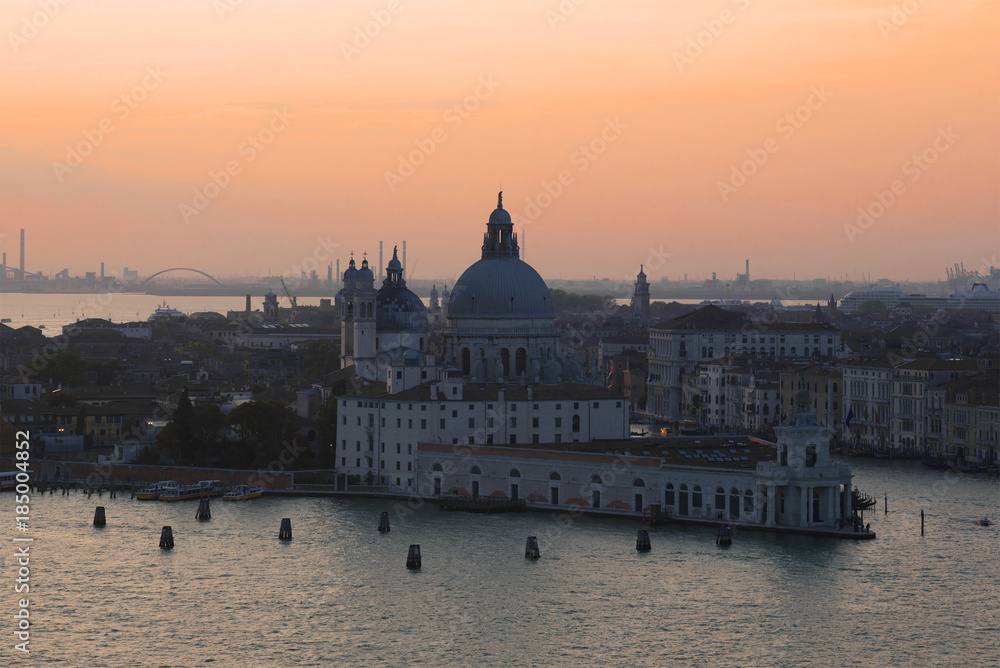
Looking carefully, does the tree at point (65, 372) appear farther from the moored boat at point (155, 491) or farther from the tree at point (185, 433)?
the moored boat at point (155, 491)

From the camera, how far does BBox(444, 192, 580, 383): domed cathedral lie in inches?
2208

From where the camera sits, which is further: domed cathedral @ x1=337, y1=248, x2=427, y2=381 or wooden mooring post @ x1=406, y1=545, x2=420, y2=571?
domed cathedral @ x1=337, y1=248, x2=427, y2=381

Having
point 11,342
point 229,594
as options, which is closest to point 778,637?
point 229,594

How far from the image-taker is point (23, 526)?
1727 inches

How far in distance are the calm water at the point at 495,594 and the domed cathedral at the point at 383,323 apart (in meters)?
15.4

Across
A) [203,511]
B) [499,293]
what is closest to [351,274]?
[499,293]

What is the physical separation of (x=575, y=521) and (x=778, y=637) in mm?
12438

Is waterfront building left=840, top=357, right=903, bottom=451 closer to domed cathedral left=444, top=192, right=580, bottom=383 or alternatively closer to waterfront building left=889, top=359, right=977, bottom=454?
waterfront building left=889, top=359, right=977, bottom=454

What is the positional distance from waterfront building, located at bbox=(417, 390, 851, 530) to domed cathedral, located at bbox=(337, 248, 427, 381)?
1249 cm

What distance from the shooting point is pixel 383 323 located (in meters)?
63.8

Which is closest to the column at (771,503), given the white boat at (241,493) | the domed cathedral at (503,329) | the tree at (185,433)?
the domed cathedral at (503,329)

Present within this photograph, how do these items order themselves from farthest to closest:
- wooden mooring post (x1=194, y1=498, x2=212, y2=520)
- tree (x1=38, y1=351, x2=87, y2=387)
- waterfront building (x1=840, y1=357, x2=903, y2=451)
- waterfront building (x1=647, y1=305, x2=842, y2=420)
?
waterfront building (x1=647, y1=305, x2=842, y2=420), tree (x1=38, y1=351, x2=87, y2=387), waterfront building (x1=840, y1=357, x2=903, y2=451), wooden mooring post (x1=194, y1=498, x2=212, y2=520)

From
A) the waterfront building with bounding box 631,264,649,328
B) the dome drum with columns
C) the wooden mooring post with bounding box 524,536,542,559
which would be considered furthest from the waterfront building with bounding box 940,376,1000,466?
the waterfront building with bounding box 631,264,649,328

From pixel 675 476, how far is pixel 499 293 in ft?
46.0
